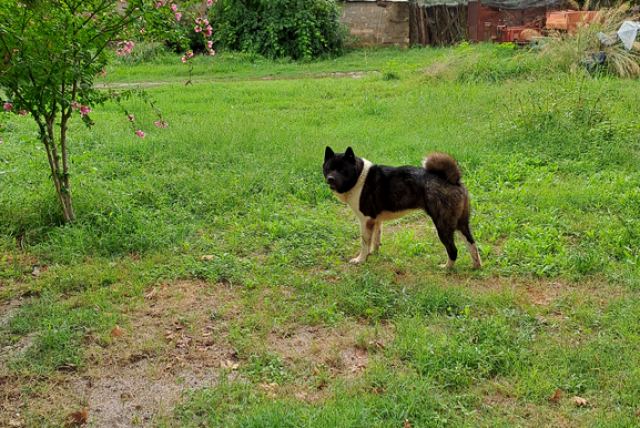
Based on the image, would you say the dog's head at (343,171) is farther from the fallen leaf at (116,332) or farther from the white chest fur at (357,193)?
the fallen leaf at (116,332)

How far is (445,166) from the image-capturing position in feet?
18.4

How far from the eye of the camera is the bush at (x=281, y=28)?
19.7 meters

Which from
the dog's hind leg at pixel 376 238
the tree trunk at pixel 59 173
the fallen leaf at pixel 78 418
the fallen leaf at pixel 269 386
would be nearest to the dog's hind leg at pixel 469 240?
the dog's hind leg at pixel 376 238

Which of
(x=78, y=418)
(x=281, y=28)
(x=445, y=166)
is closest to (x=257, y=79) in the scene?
(x=281, y=28)

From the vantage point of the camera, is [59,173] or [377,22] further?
[377,22]

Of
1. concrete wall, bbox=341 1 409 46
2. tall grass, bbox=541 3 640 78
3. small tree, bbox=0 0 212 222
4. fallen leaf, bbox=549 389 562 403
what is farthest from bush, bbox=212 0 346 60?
fallen leaf, bbox=549 389 562 403

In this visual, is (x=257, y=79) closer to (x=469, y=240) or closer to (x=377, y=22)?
(x=377, y=22)

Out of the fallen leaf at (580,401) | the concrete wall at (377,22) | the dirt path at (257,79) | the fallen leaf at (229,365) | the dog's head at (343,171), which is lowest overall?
the fallen leaf at (580,401)

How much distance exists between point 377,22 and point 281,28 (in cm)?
361

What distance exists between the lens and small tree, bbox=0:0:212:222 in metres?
5.61

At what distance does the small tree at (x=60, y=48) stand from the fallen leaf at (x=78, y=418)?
297cm

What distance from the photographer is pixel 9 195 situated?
7.42m

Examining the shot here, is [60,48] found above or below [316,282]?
above

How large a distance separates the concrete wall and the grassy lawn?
11.6 meters
